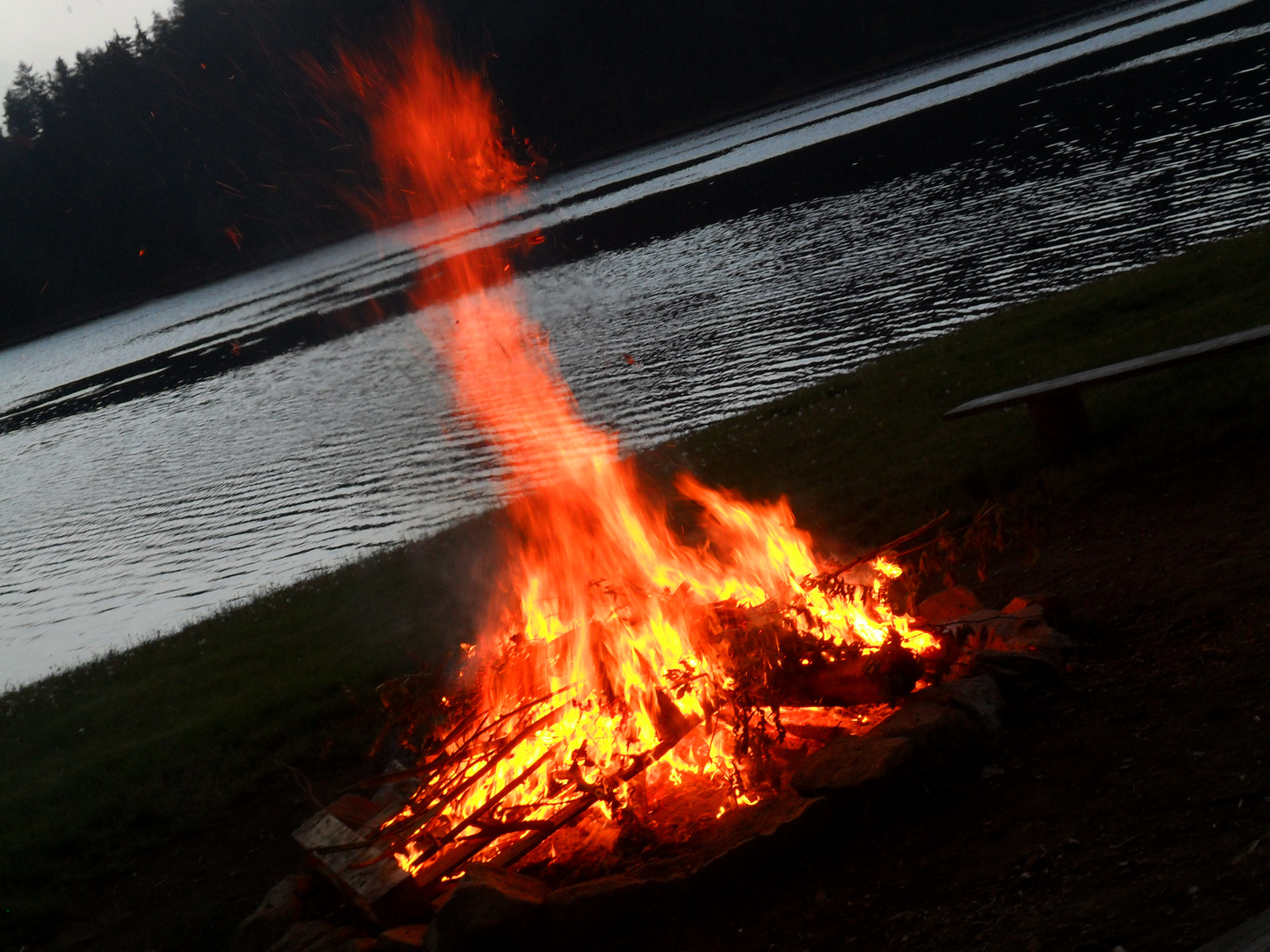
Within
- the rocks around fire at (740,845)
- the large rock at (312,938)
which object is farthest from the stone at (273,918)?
the rocks around fire at (740,845)

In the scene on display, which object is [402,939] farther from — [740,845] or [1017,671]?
[1017,671]

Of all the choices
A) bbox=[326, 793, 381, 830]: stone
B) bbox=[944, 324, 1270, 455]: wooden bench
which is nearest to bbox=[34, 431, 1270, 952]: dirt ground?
bbox=[326, 793, 381, 830]: stone

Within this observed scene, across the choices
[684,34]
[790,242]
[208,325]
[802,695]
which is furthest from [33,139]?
[802,695]

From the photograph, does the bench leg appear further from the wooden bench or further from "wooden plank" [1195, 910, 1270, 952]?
"wooden plank" [1195, 910, 1270, 952]

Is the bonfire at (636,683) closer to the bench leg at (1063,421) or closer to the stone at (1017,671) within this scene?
the stone at (1017,671)

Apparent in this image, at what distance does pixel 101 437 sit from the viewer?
41.6 meters

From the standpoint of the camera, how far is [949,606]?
6.91 meters

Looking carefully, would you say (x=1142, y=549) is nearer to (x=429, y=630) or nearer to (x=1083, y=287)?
(x=429, y=630)

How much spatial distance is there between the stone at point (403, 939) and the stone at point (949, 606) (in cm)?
357

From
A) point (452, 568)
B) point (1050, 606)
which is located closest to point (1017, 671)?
point (1050, 606)

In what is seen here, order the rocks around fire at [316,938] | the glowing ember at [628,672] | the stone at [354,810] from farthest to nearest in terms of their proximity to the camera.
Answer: the stone at [354,810] → the glowing ember at [628,672] → the rocks around fire at [316,938]

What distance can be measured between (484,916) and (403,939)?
470 mm

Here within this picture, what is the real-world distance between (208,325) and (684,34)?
48336 millimetres

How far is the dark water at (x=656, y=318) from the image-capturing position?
21766mm
